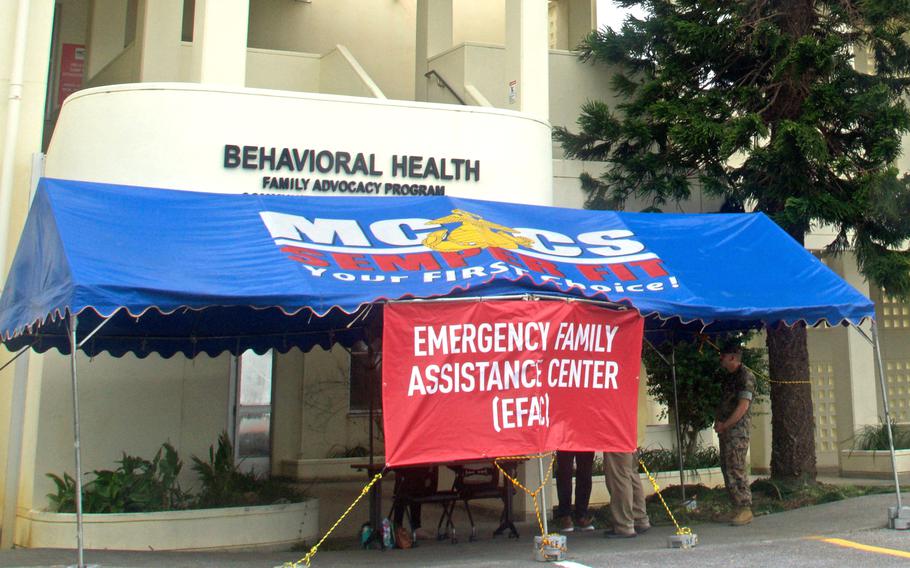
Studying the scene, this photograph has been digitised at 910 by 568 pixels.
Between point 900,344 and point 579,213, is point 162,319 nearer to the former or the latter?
point 579,213

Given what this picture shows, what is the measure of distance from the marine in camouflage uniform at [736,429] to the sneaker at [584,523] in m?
1.46

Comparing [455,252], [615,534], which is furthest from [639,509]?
[455,252]

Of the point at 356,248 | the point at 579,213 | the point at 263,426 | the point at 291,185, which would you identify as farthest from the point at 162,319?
the point at 263,426

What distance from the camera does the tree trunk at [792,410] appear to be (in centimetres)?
1254

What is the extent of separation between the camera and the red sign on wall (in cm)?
1588

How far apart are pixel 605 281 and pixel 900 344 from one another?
12286 millimetres

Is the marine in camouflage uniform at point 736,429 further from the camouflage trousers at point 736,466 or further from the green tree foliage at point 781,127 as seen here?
the green tree foliage at point 781,127

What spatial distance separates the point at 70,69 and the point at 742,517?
1199 cm

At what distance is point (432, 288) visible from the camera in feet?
26.1

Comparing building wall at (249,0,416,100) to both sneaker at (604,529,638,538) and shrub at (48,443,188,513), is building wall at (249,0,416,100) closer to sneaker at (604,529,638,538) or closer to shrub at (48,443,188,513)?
shrub at (48,443,188,513)

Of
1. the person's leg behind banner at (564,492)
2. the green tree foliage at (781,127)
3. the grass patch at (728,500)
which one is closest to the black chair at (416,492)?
the person's leg behind banner at (564,492)

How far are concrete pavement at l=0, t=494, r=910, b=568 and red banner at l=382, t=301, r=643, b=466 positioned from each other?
3.55 ft

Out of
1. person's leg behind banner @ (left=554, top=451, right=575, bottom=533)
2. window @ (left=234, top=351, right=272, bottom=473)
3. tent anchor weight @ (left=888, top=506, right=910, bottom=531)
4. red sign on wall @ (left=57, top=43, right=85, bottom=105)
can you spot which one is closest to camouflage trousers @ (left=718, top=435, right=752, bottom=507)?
tent anchor weight @ (left=888, top=506, right=910, bottom=531)

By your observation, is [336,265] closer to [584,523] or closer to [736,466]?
[584,523]
